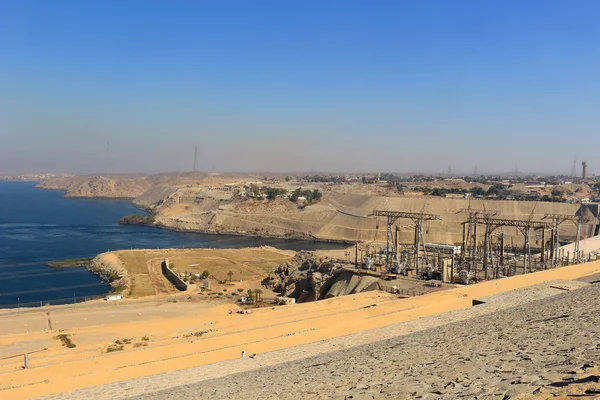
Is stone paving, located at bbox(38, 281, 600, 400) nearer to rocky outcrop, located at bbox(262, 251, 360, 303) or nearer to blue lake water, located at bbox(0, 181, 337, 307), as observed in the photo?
rocky outcrop, located at bbox(262, 251, 360, 303)

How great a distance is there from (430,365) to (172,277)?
3819 cm

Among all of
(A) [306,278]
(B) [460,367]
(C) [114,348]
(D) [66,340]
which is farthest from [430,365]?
(A) [306,278]

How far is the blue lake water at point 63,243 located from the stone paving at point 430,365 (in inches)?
1145

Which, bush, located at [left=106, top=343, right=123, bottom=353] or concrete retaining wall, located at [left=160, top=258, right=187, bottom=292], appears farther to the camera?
concrete retaining wall, located at [left=160, top=258, right=187, bottom=292]

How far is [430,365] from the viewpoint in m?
9.69

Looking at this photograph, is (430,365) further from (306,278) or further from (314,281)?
(306,278)

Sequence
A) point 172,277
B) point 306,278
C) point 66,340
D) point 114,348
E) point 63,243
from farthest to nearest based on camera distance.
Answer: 1. point 63,243
2. point 172,277
3. point 306,278
4. point 66,340
5. point 114,348

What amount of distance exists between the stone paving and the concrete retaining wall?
88.4 ft

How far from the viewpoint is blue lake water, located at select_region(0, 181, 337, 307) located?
42.0 metres

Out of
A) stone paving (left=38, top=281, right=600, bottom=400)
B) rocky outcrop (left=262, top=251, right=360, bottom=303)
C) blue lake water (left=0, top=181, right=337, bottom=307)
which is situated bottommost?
blue lake water (left=0, top=181, right=337, bottom=307)

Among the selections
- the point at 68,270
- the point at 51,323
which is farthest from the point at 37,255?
the point at 51,323

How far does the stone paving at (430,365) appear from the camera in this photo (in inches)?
278

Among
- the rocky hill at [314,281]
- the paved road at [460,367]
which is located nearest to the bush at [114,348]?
the paved road at [460,367]

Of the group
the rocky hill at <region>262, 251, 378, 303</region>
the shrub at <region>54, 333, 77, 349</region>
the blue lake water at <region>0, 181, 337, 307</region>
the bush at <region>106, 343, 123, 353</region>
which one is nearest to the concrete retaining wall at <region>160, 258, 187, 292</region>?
the blue lake water at <region>0, 181, 337, 307</region>
